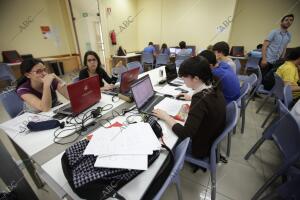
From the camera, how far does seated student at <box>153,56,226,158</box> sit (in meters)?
1.01

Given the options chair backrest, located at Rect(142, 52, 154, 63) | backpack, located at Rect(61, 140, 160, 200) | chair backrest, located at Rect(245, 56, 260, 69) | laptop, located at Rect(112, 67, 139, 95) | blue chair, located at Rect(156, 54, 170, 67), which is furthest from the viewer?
chair backrest, located at Rect(142, 52, 154, 63)

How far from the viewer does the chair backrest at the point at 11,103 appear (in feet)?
5.04

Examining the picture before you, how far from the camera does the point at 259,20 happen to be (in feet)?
15.1

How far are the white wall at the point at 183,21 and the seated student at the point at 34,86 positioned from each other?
5171 millimetres

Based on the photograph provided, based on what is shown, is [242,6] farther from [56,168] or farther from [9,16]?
[9,16]

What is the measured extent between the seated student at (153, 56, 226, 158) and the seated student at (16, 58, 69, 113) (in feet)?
3.55

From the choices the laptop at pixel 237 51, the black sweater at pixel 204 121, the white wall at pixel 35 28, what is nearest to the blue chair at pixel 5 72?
the white wall at pixel 35 28

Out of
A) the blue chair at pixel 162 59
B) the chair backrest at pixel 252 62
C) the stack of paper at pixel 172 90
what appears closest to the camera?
the stack of paper at pixel 172 90

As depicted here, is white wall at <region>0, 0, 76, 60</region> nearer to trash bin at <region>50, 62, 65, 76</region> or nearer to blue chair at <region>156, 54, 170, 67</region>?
trash bin at <region>50, 62, 65, 76</region>

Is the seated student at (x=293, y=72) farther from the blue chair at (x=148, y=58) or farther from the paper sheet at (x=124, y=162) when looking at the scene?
the blue chair at (x=148, y=58)

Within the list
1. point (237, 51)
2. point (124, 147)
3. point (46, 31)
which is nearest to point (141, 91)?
point (124, 147)

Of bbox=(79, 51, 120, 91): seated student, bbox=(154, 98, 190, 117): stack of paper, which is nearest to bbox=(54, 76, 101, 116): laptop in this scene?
bbox=(79, 51, 120, 91): seated student

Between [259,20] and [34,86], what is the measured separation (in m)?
6.06

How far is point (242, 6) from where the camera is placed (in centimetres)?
470
